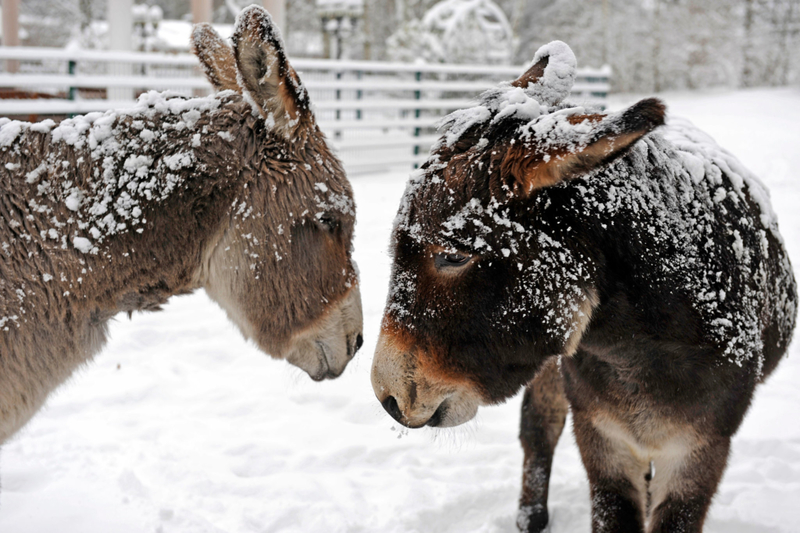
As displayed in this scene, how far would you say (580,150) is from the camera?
1.57m

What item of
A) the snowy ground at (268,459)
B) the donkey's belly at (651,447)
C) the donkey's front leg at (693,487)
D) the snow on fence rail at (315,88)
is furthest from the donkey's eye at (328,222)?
the snow on fence rail at (315,88)

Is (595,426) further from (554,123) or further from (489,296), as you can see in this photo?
(554,123)

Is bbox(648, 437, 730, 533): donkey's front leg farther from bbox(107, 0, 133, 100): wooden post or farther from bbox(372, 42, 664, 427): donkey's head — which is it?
bbox(107, 0, 133, 100): wooden post

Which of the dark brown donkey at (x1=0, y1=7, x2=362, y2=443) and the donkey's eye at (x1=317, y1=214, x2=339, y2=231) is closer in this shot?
the dark brown donkey at (x1=0, y1=7, x2=362, y2=443)

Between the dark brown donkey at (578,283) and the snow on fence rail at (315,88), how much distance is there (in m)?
6.14

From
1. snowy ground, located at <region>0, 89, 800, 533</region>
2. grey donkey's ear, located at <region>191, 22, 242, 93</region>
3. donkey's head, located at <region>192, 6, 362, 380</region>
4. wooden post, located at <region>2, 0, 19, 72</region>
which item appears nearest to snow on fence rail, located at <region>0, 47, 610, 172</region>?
wooden post, located at <region>2, 0, 19, 72</region>

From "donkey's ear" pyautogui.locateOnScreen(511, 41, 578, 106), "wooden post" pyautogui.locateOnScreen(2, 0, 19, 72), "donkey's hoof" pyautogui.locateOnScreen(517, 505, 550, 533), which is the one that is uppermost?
"wooden post" pyautogui.locateOnScreen(2, 0, 19, 72)

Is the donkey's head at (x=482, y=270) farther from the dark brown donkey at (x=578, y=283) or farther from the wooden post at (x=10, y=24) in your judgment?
the wooden post at (x=10, y=24)

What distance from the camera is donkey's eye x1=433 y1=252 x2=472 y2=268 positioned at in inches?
74.0

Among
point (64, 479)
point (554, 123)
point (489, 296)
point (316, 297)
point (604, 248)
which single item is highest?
point (554, 123)

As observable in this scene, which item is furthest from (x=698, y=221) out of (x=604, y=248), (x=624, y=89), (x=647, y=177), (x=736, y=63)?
(x=736, y=63)

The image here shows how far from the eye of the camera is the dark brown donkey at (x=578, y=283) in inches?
72.2

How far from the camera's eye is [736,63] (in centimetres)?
2825

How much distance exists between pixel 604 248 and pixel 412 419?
0.85 metres
